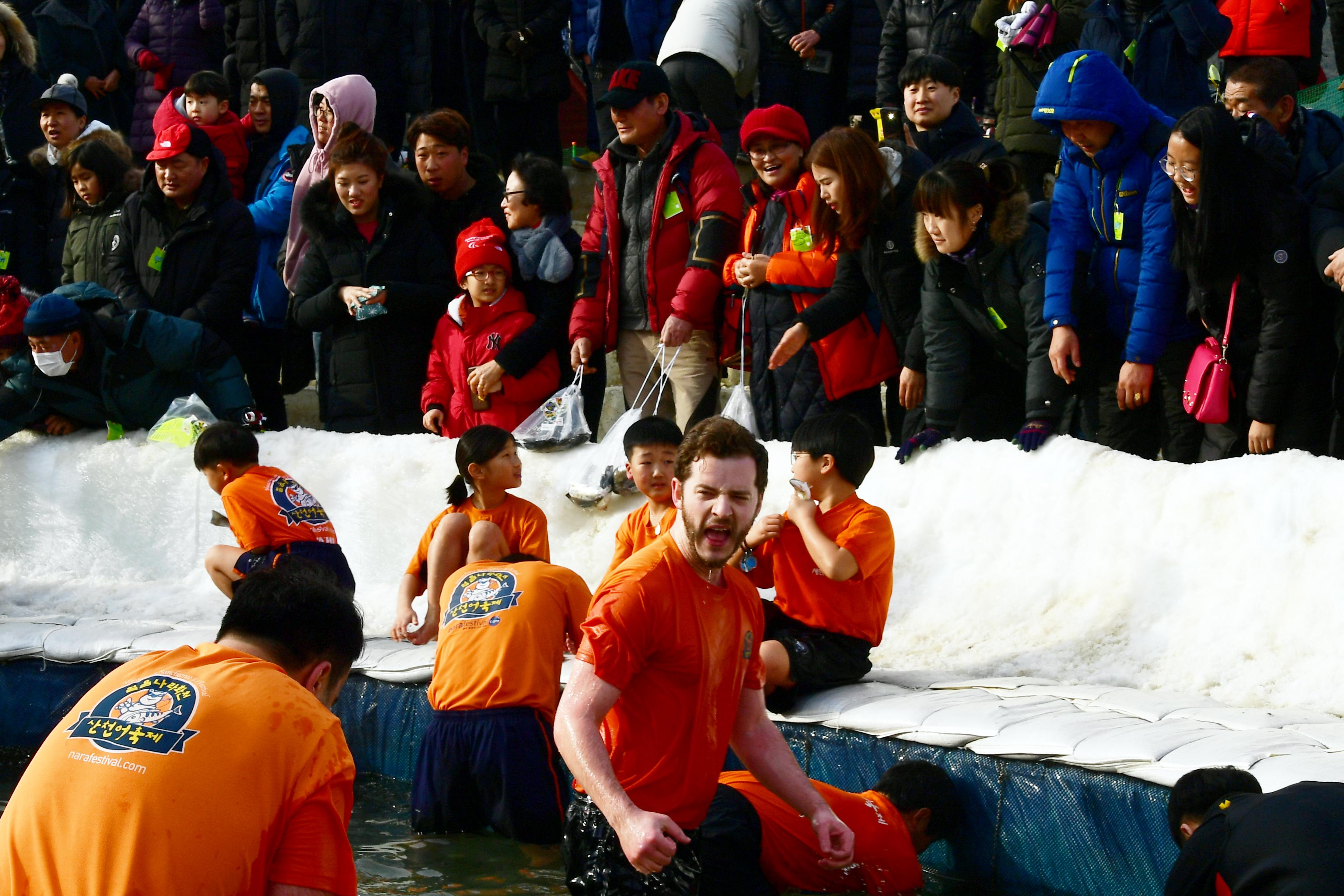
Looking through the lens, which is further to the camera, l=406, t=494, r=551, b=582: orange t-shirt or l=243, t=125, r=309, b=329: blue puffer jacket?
l=243, t=125, r=309, b=329: blue puffer jacket

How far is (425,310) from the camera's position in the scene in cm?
743

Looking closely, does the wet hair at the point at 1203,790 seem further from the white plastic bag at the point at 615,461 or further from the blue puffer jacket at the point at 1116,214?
the white plastic bag at the point at 615,461

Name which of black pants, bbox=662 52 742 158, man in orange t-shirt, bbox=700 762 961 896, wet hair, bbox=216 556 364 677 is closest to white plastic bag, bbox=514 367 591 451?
black pants, bbox=662 52 742 158

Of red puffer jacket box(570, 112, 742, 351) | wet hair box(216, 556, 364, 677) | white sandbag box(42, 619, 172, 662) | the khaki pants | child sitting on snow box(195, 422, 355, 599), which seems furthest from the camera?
the khaki pants

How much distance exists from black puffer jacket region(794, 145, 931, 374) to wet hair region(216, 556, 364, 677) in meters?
3.81

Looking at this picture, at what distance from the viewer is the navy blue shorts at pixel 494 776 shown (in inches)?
185

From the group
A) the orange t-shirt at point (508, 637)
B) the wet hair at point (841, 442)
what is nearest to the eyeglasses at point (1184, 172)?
the wet hair at point (841, 442)

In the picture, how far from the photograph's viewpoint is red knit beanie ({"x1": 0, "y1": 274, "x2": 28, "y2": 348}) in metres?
8.18

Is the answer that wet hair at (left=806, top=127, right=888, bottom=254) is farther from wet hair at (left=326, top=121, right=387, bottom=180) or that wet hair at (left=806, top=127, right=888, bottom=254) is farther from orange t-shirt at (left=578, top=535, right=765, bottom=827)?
orange t-shirt at (left=578, top=535, right=765, bottom=827)

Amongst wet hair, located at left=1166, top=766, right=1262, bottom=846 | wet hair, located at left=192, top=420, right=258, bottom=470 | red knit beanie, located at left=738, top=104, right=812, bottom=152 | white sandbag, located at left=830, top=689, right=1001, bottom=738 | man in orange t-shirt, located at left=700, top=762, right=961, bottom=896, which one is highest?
red knit beanie, located at left=738, top=104, right=812, bottom=152

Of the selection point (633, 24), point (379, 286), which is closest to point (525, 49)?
point (633, 24)

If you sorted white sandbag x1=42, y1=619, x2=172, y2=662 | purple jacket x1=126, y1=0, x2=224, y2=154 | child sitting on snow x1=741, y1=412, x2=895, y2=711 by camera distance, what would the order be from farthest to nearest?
purple jacket x1=126, y1=0, x2=224, y2=154
white sandbag x1=42, y1=619, x2=172, y2=662
child sitting on snow x1=741, y1=412, x2=895, y2=711

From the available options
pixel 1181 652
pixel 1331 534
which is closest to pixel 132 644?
pixel 1181 652

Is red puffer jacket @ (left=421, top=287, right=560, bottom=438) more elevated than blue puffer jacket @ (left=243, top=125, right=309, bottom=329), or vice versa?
blue puffer jacket @ (left=243, top=125, right=309, bottom=329)
